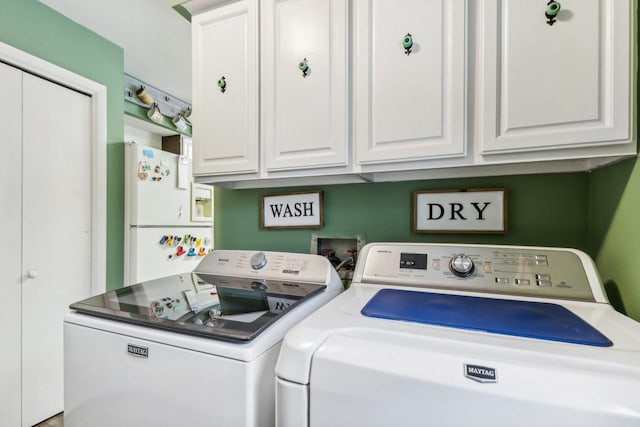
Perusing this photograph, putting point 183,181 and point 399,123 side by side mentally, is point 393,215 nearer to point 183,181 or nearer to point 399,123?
point 399,123

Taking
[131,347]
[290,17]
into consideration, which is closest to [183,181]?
[290,17]

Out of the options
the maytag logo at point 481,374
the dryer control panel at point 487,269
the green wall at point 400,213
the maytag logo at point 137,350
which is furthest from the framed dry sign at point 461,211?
the maytag logo at point 137,350

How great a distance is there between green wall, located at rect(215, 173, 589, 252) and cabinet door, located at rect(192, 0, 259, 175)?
0.35m

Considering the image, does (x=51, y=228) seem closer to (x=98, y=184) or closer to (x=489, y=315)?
(x=98, y=184)

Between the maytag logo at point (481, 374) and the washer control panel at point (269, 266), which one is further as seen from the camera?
the washer control panel at point (269, 266)

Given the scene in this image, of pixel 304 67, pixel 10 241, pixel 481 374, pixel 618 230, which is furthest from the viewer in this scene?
pixel 10 241

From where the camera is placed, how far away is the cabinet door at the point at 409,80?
0.99 metres

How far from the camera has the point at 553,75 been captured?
0.88m

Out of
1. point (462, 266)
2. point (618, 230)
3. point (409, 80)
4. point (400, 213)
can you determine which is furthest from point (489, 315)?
point (409, 80)

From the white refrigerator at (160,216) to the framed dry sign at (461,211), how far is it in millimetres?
2149

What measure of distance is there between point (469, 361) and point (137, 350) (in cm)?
84

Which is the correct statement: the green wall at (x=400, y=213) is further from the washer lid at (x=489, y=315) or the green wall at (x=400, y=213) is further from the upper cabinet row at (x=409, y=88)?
the washer lid at (x=489, y=315)

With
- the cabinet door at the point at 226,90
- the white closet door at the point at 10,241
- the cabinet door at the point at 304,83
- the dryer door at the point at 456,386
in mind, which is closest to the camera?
the dryer door at the point at 456,386

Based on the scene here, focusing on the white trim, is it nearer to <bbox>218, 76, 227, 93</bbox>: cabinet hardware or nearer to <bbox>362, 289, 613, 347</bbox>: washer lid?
<bbox>218, 76, 227, 93</bbox>: cabinet hardware
